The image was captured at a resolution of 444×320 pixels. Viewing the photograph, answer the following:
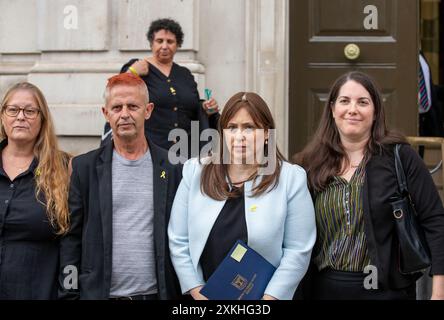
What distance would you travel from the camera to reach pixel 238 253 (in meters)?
4.21

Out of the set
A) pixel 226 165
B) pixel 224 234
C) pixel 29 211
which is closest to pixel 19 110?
pixel 29 211

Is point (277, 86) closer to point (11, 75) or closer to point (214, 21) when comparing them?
point (214, 21)

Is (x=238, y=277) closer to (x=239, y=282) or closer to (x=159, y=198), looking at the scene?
(x=239, y=282)

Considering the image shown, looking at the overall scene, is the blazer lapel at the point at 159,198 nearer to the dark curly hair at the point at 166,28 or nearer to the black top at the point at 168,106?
the black top at the point at 168,106

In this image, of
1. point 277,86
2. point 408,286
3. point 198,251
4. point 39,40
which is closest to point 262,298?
point 198,251

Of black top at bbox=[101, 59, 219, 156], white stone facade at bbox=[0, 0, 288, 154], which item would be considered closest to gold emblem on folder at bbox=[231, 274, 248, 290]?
black top at bbox=[101, 59, 219, 156]

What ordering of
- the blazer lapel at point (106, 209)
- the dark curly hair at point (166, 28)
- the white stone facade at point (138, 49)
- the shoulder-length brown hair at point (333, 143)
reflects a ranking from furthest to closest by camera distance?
1. the white stone facade at point (138, 49)
2. the dark curly hair at point (166, 28)
3. the shoulder-length brown hair at point (333, 143)
4. the blazer lapel at point (106, 209)

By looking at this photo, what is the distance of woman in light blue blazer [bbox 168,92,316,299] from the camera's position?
14.1ft

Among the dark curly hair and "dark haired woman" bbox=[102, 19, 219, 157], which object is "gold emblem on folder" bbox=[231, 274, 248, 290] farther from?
the dark curly hair

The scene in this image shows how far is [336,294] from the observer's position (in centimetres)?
440

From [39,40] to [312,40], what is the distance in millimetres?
→ 2814

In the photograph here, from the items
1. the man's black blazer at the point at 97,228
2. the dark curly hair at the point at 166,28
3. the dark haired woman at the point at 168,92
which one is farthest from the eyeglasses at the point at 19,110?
the dark curly hair at the point at 166,28

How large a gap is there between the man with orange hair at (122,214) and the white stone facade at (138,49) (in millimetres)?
3609

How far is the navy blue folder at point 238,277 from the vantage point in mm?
4211
